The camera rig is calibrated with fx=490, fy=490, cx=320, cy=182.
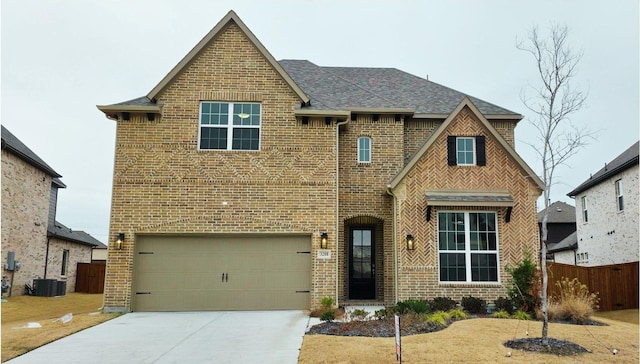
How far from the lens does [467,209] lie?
1484 centimetres

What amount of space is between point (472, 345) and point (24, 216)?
798 inches

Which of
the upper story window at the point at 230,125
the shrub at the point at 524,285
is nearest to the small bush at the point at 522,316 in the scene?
the shrub at the point at 524,285

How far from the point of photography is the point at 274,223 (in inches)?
569

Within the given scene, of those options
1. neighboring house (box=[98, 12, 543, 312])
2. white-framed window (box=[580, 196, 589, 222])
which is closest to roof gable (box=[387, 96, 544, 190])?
neighboring house (box=[98, 12, 543, 312])

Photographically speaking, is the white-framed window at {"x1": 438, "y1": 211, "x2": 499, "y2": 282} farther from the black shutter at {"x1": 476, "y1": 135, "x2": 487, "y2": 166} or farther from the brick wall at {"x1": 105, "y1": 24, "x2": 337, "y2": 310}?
the brick wall at {"x1": 105, "y1": 24, "x2": 337, "y2": 310}

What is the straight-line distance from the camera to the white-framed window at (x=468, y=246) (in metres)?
14.6

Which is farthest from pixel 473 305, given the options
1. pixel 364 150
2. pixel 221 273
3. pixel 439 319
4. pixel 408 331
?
pixel 221 273

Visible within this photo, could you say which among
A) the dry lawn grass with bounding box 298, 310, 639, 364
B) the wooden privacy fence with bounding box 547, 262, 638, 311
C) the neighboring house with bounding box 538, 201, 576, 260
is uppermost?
the neighboring house with bounding box 538, 201, 576, 260

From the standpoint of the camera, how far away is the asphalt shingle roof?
17000 millimetres

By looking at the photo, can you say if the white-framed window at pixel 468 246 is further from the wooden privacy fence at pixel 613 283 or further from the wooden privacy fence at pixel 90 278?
the wooden privacy fence at pixel 90 278

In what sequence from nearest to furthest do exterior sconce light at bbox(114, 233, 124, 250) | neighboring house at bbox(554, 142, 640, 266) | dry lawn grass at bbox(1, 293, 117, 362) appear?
dry lawn grass at bbox(1, 293, 117, 362)
exterior sconce light at bbox(114, 233, 124, 250)
neighboring house at bbox(554, 142, 640, 266)

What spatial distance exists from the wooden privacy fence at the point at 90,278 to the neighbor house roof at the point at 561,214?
92.1ft

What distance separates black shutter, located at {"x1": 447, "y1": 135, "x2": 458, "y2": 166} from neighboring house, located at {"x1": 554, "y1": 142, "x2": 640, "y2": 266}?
30.0 ft

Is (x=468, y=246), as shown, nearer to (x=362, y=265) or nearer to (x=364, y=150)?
(x=362, y=265)
